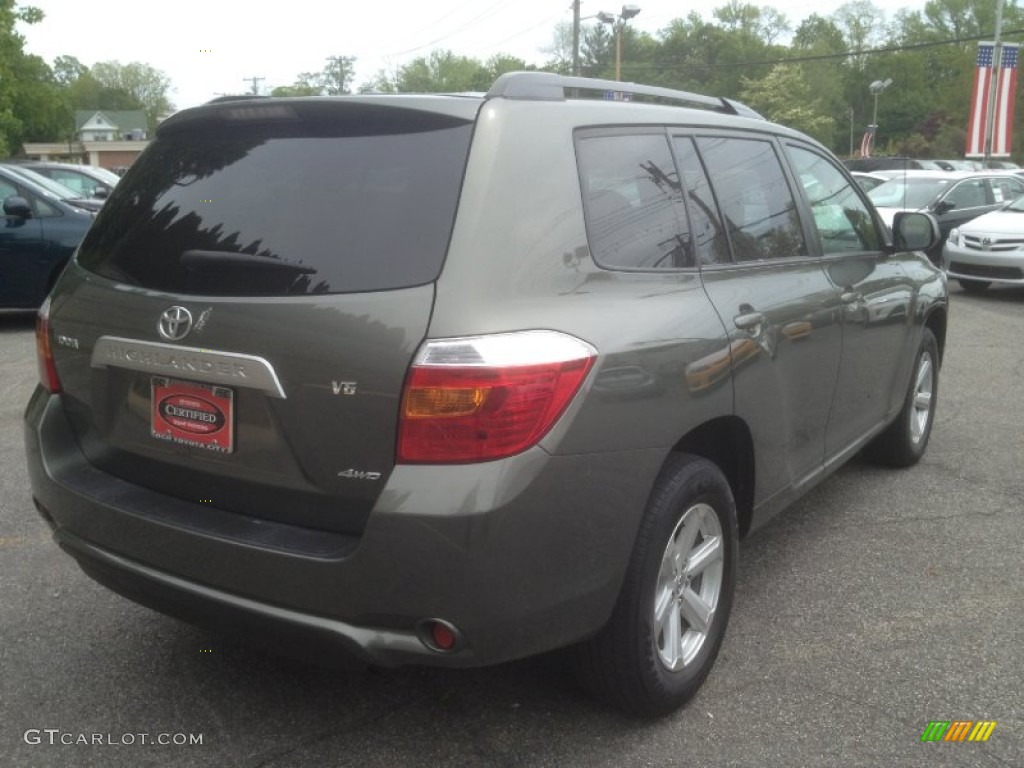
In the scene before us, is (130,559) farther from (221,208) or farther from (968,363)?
(968,363)

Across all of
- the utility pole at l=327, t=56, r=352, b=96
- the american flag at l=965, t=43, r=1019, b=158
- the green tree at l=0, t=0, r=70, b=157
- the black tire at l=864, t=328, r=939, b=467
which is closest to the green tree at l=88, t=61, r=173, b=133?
the utility pole at l=327, t=56, r=352, b=96

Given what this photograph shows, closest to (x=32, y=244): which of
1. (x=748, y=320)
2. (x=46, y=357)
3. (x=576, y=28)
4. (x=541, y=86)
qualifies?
(x=46, y=357)

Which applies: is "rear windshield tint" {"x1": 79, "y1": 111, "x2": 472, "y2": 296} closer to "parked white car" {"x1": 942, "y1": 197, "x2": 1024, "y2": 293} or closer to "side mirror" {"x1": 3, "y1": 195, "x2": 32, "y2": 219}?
"side mirror" {"x1": 3, "y1": 195, "x2": 32, "y2": 219}

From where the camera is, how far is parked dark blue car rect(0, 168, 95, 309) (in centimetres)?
988

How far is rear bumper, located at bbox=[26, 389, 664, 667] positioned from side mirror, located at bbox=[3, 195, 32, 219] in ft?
26.6

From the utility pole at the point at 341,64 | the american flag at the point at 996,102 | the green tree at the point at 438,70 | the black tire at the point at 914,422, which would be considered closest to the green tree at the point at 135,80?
the green tree at the point at 438,70

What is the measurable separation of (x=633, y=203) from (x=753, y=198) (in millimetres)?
886

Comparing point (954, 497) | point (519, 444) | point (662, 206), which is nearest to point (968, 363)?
point (954, 497)

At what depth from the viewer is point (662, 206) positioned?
3104 millimetres

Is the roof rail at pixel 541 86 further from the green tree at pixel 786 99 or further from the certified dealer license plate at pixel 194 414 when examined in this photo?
the green tree at pixel 786 99

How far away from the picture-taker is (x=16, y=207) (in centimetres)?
980

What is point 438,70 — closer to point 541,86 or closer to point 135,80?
point 135,80

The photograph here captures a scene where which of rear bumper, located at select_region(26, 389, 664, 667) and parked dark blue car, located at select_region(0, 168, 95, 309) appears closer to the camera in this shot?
rear bumper, located at select_region(26, 389, 664, 667)

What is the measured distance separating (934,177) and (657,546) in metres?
15.3
